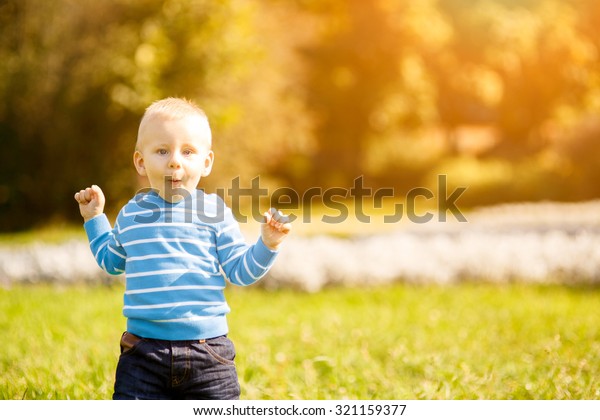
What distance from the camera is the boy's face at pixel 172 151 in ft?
6.64

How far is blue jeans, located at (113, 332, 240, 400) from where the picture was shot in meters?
1.97

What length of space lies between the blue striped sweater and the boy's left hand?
0.09 feet

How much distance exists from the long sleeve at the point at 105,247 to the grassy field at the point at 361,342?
807mm

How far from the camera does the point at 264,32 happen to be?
1014cm

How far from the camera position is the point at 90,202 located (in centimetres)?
219

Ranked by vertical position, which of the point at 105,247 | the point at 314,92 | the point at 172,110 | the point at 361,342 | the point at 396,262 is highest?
the point at 314,92

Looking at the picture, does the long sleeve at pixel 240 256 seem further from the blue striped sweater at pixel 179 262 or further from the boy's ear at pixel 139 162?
the boy's ear at pixel 139 162

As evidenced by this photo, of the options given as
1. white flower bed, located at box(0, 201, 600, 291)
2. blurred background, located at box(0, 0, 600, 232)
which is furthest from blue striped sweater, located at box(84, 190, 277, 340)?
blurred background, located at box(0, 0, 600, 232)

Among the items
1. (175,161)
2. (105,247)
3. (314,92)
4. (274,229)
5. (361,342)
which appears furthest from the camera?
(314,92)

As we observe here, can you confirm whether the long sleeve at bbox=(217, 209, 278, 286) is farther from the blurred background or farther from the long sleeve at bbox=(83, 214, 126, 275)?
the blurred background

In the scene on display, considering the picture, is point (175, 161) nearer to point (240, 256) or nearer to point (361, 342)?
point (240, 256)

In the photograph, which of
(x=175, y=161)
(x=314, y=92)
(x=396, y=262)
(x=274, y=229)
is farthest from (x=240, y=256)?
(x=314, y=92)

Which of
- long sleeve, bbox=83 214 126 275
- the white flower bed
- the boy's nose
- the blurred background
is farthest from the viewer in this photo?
the blurred background

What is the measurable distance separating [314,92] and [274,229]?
11.6 meters
